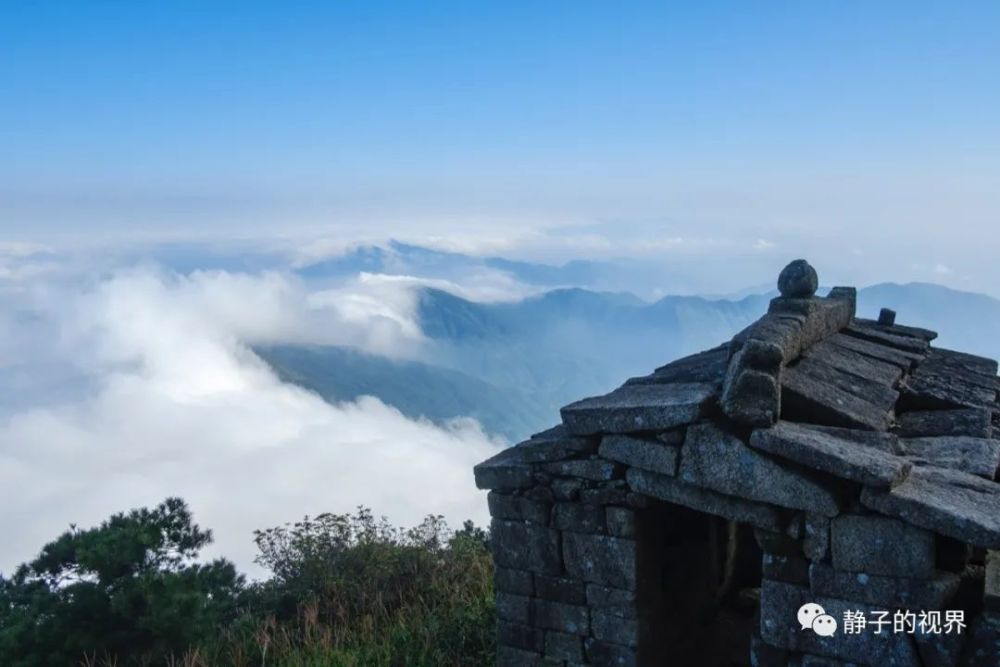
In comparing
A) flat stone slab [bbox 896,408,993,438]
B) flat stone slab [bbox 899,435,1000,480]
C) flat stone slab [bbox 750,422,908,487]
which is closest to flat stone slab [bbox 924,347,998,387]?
flat stone slab [bbox 896,408,993,438]

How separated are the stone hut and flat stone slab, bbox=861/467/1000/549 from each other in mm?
12

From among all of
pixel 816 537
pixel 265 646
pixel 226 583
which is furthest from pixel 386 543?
pixel 816 537

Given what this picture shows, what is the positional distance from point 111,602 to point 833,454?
760cm

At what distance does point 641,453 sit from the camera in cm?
599

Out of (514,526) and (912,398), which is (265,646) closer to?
(514,526)

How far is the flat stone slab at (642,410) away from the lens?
227 inches

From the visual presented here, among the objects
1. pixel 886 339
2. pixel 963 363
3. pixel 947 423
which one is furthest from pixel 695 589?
pixel 963 363

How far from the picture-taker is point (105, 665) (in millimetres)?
8906

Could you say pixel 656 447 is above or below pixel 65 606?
above

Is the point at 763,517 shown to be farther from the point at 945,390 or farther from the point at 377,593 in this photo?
the point at 377,593

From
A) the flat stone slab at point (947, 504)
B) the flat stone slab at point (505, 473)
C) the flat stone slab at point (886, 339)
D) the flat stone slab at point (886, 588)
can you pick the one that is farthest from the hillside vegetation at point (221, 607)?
the flat stone slab at point (886, 339)

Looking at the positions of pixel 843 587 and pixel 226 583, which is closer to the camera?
pixel 843 587

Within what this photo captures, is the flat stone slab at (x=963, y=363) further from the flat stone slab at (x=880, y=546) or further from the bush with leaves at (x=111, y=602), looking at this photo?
the bush with leaves at (x=111, y=602)

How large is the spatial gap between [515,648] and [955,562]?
→ 10.8ft
